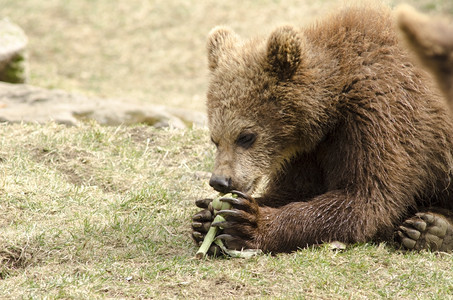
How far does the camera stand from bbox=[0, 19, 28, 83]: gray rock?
13.2 m

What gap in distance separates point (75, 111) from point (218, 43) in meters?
3.45

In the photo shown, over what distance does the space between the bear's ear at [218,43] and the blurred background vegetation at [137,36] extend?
8.74m

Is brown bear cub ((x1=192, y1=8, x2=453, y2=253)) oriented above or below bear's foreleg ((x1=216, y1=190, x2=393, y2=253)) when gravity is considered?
above

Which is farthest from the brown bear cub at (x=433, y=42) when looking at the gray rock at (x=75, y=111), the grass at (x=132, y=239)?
the gray rock at (x=75, y=111)

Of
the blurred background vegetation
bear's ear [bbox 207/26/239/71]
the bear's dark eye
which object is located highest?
bear's ear [bbox 207/26/239/71]

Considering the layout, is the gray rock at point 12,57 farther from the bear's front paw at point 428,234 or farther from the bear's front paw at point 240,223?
the bear's front paw at point 428,234

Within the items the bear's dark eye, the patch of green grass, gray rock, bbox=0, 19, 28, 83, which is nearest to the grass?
the patch of green grass

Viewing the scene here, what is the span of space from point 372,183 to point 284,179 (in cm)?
111

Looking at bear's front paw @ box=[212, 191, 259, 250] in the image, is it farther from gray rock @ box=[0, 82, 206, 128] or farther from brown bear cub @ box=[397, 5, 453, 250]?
gray rock @ box=[0, 82, 206, 128]

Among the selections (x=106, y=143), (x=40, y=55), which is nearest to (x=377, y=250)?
(x=106, y=143)

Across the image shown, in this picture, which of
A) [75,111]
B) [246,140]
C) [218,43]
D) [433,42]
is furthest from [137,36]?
[433,42]

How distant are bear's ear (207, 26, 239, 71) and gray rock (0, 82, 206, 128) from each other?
2601 millimetres

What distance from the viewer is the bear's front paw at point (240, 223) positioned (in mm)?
Answer: 5613

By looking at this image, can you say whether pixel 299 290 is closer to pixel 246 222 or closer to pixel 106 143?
pixel 246 222
